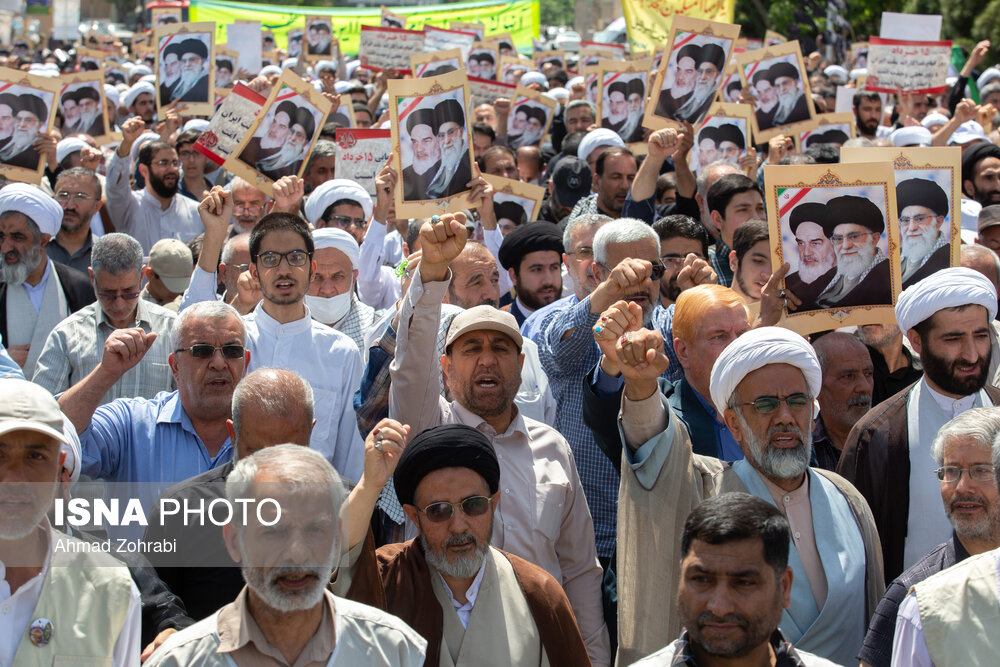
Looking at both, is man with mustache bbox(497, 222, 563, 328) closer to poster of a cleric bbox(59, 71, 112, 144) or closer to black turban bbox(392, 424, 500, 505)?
black turban bbox(392, 424, 500, 505)

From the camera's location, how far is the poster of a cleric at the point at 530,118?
12047 millimetres

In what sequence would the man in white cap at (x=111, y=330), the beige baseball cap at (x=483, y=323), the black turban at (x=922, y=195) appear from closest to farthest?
the beige baseball cap at (x=483, y=323) → the man in white cap at (x=111, y=330) → the black turban at (x=922, y=195)

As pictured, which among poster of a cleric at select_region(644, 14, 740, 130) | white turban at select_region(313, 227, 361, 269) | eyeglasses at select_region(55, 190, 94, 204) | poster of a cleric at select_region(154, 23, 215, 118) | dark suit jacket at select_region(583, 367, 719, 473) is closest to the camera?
dark suit jacket at select_region(583, 367, 719, 473)

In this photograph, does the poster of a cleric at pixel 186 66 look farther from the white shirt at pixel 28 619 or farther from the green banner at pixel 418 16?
the green banner at pixel 418 16

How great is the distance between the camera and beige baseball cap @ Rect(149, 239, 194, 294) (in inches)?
247

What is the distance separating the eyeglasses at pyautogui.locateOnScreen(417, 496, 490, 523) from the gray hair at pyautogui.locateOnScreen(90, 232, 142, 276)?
2.58m

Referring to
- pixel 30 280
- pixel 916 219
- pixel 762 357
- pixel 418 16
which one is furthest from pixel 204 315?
pixel 418 16

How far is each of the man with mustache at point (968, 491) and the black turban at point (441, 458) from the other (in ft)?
3.90

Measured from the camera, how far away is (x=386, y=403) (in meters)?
4.29

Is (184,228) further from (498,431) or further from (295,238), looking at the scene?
(498,431)

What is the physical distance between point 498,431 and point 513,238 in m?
2.43

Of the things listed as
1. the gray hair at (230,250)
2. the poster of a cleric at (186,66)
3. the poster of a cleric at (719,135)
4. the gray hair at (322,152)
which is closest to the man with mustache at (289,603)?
the gray hair at (230,250)

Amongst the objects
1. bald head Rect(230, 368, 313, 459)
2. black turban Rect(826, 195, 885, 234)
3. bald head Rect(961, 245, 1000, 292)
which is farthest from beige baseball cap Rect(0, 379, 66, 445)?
bald head Rect(961, 245, 1000, 292)

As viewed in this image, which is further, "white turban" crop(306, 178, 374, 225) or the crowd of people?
"white turban" crop(306, 178, 374, 225)
